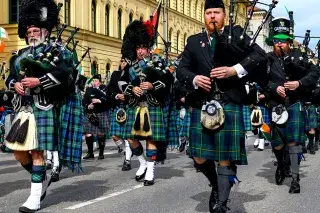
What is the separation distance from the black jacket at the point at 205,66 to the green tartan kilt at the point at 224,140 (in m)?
0.10

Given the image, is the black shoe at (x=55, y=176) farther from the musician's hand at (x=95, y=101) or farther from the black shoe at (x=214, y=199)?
the musician's hand at (x=95, y=101)

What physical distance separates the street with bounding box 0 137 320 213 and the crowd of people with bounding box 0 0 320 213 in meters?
0.28

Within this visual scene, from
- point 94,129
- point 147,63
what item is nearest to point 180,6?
point 94,129

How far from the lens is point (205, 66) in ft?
16.1

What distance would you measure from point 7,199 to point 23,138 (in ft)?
4.22

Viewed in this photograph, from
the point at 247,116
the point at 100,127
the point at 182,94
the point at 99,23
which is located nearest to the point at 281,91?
the point at 182,94

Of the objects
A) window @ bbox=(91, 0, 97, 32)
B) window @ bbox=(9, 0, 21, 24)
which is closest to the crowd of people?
window @ bbox=(9, 0, 21, 24)

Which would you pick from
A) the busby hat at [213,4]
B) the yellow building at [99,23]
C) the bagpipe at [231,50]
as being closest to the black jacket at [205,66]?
the bagpipe at [231,50]

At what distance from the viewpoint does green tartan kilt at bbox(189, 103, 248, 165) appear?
4777 millimetres

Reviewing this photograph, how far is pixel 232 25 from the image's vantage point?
Result: 16.1 ft

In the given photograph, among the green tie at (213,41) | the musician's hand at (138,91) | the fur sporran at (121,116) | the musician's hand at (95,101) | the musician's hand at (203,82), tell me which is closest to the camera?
the musician's hand at (203,82)

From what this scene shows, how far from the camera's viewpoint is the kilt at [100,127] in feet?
38.1

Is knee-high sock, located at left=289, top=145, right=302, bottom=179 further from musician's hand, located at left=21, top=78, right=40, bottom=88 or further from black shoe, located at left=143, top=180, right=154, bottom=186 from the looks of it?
musician's hand, located at left=21, top=78, right=40, bottom=88

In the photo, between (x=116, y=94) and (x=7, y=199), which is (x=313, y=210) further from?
(x=116, y=94)
